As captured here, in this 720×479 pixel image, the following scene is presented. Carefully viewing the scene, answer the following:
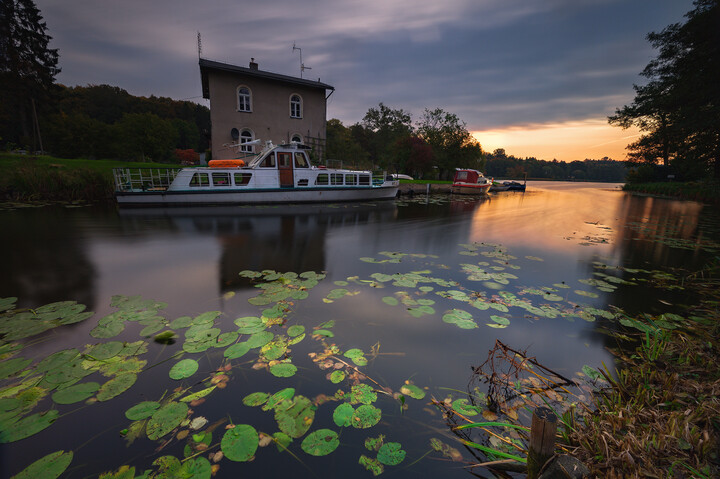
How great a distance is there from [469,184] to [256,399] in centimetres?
3241

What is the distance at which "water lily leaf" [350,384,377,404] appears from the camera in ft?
8.44

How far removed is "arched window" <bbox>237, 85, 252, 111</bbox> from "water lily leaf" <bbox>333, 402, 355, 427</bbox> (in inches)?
1033

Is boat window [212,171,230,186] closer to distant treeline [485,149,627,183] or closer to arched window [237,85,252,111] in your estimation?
arched window [237,85,252,111]

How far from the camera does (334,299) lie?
184 inches

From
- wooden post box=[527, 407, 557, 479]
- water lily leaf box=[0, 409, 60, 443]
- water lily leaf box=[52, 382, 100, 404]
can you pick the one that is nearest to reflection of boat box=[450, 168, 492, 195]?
wooden post box=[527, 407, 557, 479]

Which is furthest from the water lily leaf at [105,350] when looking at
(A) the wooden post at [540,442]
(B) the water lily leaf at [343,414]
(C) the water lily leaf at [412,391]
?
(A) the wooden post at [540,442]

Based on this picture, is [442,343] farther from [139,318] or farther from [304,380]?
[139,318]

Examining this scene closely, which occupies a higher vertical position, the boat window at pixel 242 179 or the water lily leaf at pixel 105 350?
the boat window at pixel 242 179

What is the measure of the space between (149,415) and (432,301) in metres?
3.87

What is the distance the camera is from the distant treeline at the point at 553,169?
134500 mm

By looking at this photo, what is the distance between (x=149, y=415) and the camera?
2.32 metres

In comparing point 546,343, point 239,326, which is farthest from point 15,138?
point 546,343

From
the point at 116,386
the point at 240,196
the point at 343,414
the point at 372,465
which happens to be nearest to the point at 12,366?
the point at 116,386

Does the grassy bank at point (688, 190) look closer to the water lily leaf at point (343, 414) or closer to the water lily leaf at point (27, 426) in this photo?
the water lily leaf at point (343, 414)
